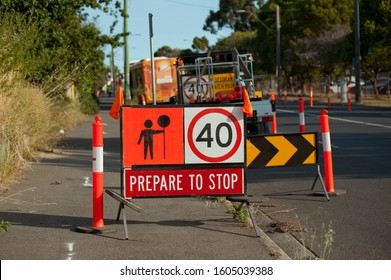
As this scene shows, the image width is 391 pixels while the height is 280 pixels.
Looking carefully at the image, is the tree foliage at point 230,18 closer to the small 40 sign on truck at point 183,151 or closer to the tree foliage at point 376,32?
the tree foliage at point 376,32

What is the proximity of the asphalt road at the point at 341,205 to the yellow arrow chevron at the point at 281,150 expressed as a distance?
0.62m

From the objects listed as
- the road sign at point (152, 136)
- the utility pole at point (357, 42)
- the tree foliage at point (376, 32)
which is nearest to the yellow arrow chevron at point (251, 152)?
the road sign at point (152, 136)

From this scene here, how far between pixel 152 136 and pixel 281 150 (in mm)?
2356

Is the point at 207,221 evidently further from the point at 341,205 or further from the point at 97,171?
the point at 341,205

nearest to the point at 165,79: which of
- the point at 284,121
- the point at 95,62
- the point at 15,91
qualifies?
the point at 284,121

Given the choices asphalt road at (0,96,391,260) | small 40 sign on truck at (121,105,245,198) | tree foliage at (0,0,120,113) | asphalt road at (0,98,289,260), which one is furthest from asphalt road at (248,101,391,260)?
tree foliage at (0,0,120,113)

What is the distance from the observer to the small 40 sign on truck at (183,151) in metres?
9.26

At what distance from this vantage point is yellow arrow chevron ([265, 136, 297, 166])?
10984 mm

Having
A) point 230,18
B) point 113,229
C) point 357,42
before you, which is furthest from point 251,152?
point 230,18

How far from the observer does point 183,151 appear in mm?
9359

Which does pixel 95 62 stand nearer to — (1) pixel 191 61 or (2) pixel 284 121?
(1) pixel 191 61

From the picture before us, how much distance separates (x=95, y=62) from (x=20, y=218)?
17286 mm

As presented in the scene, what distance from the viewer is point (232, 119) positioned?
30.7 ft
